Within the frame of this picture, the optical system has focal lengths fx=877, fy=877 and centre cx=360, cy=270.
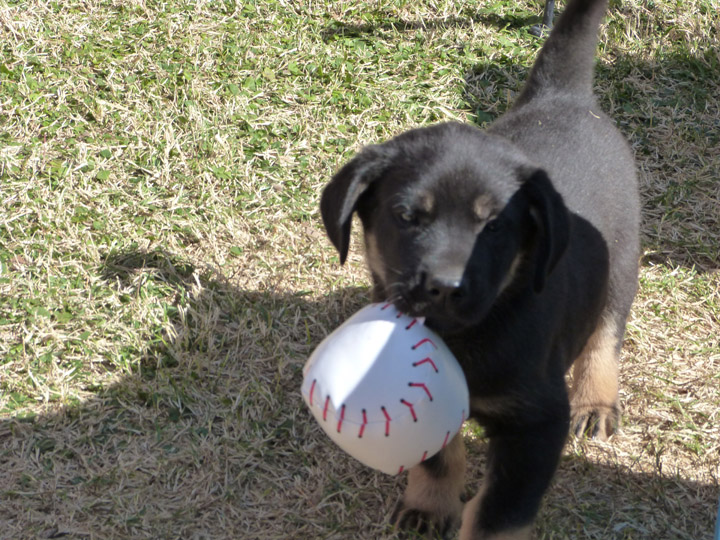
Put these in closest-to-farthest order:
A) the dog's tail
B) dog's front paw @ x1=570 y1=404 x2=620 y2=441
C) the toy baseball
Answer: the toy baseball, dog's front paw @ x1=570 y1=404 x2=620 y2=441, the dog's tail

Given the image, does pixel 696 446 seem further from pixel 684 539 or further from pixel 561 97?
pixel 561 97

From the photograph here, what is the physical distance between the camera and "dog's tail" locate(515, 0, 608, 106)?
3461 millimetres

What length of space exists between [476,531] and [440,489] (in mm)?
351

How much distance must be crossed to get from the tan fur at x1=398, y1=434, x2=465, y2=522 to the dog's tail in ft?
4.87

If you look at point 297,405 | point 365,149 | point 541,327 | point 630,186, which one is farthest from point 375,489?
point 630,186

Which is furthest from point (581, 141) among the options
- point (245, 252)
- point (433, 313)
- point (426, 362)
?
point (245, 252)

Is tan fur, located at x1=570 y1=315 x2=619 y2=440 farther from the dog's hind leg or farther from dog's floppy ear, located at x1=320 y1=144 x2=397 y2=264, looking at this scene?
dog's floppy ear, located at x1=320 y1=144 x2=397 y2=264

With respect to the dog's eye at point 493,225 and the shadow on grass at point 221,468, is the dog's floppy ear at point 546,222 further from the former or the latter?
the shadow on grass at point 221,468

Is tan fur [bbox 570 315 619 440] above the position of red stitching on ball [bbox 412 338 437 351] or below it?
below

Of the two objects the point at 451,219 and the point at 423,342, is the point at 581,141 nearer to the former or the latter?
the point at 451,219

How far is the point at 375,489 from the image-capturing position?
3.11 m

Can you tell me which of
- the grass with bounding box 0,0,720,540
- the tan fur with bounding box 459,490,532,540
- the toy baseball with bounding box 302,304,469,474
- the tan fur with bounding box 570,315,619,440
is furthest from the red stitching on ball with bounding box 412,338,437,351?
the tan fur with bounding box 570,315,619,440

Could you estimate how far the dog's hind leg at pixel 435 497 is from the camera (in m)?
2.93

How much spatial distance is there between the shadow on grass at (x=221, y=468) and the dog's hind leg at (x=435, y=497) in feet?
0.37
